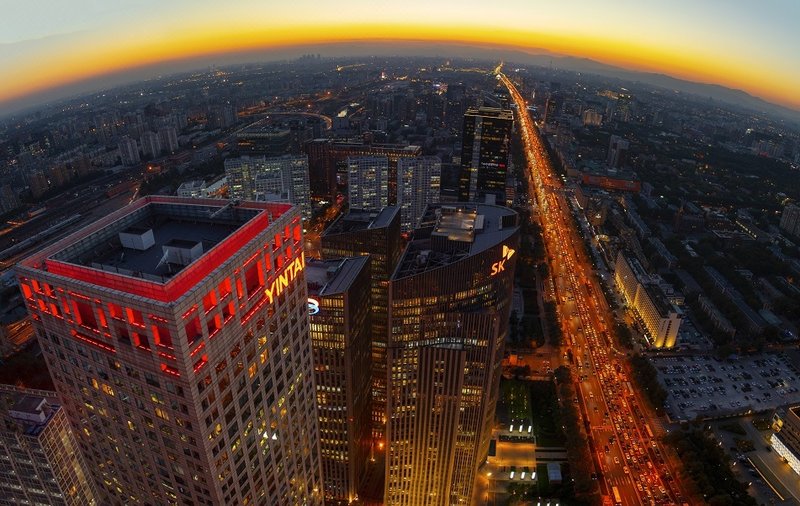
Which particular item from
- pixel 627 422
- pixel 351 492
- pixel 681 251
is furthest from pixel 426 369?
pixel 681 251

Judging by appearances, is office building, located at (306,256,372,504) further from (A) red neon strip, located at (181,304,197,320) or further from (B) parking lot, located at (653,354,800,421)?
(B) parking lot, located at (653,354,800,421)

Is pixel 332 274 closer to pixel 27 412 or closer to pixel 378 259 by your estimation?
pixel 378 259

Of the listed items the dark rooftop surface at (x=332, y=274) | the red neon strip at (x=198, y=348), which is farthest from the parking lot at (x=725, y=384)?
the red neon strip at (x=198, y=348)

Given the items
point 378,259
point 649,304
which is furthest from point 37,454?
point 649,304

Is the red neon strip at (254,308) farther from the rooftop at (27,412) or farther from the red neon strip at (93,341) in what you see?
the rooftop at (27,412)

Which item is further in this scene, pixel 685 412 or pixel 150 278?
pixel 685 412

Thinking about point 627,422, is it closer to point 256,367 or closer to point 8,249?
point 256,367

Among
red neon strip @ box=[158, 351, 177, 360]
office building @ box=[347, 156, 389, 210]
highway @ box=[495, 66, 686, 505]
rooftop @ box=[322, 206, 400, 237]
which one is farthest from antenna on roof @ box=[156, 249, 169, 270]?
office building @ box=[347, 156, 389, 210]
